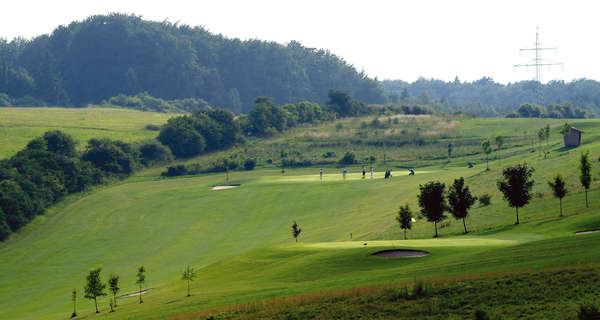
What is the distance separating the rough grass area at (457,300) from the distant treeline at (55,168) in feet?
207

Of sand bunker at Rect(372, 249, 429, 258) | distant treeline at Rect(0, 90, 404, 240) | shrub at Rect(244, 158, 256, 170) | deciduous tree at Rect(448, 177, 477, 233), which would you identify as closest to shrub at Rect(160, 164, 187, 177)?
distant treeline at Rect(0, 90, 404, 240)

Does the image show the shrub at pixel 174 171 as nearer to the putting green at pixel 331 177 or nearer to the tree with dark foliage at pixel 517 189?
the putting green at pixel 331 177

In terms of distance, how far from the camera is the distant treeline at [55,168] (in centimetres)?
8744

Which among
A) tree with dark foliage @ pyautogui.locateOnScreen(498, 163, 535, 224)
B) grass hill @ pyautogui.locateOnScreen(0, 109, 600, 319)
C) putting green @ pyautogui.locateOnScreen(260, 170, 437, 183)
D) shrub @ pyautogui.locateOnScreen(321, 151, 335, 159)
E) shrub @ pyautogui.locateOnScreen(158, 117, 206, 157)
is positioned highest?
shrub @ pyautogui.locateOnScreen(158, 117, 206, 157)

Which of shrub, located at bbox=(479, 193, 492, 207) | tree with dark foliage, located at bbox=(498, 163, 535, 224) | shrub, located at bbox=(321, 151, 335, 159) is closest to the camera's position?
tree with dark foliage, located at bbox=(498, 163, 535, 224)

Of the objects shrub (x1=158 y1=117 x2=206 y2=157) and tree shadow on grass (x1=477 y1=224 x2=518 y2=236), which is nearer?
tree shadow on grass (x1=477 y1=224 x2=518 y2=236)

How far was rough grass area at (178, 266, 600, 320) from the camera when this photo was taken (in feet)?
85.3

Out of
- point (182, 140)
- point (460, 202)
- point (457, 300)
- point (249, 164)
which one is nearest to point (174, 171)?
point (249, 164)

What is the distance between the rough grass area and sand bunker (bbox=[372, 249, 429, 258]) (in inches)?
393

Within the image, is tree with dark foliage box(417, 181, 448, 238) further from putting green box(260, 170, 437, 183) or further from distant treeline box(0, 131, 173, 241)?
distant treeline box(0, 131, 173, 241)

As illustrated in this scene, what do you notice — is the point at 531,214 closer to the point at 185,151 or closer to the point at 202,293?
the point at 202,293

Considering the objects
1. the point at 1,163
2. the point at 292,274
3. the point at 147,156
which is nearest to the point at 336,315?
the point at 292,274

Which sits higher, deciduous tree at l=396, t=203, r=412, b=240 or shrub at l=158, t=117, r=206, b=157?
shrub at l=158, t=117, r=206, b=157

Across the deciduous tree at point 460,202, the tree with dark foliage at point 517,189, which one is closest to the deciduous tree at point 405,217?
the deciduous tree at point 460,202
